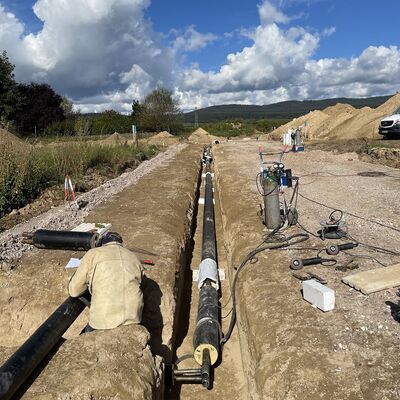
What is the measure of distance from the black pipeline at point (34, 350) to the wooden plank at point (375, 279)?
133 inches

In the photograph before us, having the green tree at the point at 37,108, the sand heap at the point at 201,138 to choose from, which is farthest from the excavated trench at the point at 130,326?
the green tree at the point at 37,108

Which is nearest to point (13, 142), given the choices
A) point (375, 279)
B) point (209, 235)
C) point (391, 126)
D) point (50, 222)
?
point (50, 222)

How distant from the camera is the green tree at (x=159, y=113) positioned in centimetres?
6241

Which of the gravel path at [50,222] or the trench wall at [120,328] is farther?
the gravel path at [50,222]

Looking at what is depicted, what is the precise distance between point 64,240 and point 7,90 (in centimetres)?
4078

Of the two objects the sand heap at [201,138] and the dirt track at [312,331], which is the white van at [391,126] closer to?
the dirt track at [312,331]

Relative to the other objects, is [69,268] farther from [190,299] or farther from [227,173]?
[227,173]

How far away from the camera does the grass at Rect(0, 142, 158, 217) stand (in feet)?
37.8

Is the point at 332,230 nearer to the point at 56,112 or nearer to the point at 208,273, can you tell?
the point at 208,273

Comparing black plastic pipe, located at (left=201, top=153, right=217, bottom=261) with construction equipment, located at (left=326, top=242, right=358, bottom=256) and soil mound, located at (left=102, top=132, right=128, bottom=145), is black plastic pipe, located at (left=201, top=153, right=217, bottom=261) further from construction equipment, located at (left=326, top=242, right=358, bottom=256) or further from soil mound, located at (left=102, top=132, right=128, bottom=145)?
soil mound, located at (left=102, top=132, right=128, bottom=145)

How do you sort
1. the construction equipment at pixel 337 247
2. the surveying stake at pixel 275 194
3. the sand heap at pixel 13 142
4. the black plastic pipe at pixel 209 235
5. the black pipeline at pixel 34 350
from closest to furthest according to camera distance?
the black pipeline at pixel 34 350
the construction equipment at pixel 337 247
the surveying stake at pixel 275 194
the black plastic pipe at pixel 209 235
the sand heap at pixel 13 142

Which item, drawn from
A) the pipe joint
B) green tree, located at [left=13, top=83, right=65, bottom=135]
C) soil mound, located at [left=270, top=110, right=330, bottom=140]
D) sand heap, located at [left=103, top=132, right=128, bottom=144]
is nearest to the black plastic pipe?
the pipe joint

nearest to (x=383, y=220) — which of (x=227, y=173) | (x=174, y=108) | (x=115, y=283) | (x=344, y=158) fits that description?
(x=115, y=283)

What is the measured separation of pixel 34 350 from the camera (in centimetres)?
387
